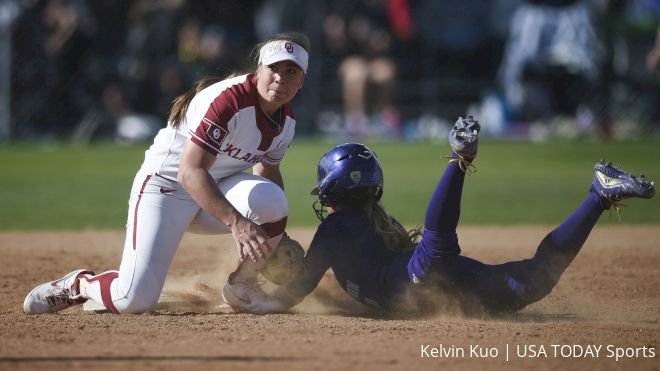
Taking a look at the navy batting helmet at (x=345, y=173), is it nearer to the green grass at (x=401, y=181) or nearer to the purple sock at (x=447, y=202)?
the purple sock at (x=447, y=202)

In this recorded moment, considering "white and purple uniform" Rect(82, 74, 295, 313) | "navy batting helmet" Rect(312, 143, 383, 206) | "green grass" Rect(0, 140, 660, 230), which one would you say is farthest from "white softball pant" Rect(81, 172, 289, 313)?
"green grass" Rect(0, 140, 660, 230)

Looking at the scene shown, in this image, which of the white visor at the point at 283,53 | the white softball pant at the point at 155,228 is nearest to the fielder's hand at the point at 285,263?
the white softball pant at the point at 155,228

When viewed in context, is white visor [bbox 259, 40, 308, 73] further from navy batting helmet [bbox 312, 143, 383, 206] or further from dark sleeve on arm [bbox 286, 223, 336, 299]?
dark sleeve on arm [bbox 286, 223, 336, 299]

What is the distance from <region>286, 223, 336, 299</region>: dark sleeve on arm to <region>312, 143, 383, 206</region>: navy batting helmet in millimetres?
213

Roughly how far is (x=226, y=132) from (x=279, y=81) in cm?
39

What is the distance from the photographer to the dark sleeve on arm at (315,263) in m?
5.32

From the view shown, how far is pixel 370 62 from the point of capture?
1797 centimetres

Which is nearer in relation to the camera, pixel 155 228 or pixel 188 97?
pixel 155 228

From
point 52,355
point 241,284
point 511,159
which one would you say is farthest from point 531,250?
point 511,159

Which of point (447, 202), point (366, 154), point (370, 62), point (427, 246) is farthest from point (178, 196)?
point (370, 62)

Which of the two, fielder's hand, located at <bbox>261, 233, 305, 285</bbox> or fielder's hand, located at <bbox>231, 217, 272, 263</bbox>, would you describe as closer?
fielder's hand, located at <bbox>231, 217, 272, 263</bbox>

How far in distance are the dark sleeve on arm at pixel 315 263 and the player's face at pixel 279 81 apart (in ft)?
2.61

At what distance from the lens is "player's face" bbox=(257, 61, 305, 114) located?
16.7 feet

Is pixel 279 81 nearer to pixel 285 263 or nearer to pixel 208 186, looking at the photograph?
pixel 208 186
